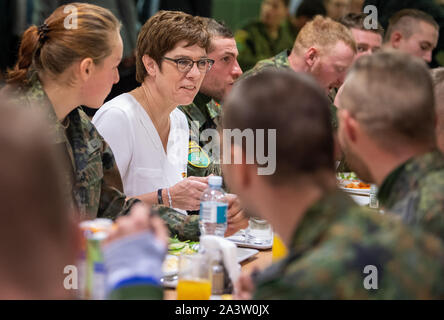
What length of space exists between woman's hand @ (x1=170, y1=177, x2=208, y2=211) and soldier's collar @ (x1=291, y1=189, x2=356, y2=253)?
4.60 feet

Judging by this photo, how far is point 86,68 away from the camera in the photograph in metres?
2.27

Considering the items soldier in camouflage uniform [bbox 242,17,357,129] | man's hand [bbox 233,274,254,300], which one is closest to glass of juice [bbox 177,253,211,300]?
man's hand [bbox 233,274,254,300]

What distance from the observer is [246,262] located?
2.16 metres

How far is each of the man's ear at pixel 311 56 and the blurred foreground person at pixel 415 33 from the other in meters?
1.50

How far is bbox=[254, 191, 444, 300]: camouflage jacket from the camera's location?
3.67ft

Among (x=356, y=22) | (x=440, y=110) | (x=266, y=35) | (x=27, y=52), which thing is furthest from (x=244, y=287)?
(x=266, y=35)

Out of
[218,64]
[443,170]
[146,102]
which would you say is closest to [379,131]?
[443,170]

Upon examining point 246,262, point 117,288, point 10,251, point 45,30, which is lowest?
point 246,262

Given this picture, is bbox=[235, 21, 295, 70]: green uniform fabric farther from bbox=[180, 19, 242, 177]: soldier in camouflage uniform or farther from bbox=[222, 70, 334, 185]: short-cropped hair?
bbox=[222, 70, 334, 185]: short-cropped hair

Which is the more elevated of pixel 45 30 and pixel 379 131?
pixel 45 30

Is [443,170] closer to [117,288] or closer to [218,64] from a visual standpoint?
[117,288]

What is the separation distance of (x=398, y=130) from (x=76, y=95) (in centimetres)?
128

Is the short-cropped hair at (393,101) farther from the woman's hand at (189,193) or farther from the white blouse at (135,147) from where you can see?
the white blouse at (135,147)

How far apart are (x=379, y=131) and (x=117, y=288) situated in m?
0.72
